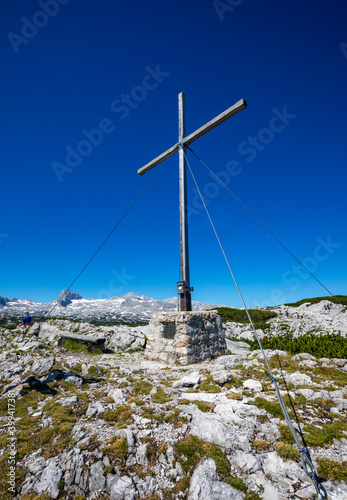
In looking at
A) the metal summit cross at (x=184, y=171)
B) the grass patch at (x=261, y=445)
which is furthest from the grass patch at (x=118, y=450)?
the metal summit cross at (x=184, y=171)

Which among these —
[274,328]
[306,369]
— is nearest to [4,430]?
[306,369]

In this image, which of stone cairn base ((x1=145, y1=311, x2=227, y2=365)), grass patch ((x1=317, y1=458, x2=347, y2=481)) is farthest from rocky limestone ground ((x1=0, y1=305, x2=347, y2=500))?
stone cairn base ((x1=145, y1=311, x2=227, y2=365))

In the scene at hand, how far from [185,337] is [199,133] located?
35.6ft

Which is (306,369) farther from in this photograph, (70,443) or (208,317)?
(70,443)

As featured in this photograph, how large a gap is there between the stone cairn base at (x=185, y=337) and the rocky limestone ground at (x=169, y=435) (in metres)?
2.42

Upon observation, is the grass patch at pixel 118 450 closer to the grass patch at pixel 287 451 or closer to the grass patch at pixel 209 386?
the grass patch at pixel 287 451

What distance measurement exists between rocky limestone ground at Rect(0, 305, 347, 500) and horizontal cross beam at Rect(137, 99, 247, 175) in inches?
442

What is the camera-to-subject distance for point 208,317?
12.1m

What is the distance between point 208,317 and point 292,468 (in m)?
8.27

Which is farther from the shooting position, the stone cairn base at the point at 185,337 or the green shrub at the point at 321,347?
the stone cairn base at the point at 185,337

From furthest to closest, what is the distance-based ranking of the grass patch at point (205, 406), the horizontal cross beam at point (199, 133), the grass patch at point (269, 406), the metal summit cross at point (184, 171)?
the metal summit cross at point (184, 171) → the horizontal cross beam at point (199, 133) → the grass patch at point (205, 406) → the grass patch at point (269, 406)

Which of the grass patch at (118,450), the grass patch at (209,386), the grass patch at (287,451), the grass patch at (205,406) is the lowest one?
the grass patch at (118,450)

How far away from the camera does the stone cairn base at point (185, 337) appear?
11.1 metres

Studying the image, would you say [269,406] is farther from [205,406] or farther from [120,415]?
[120,415]
